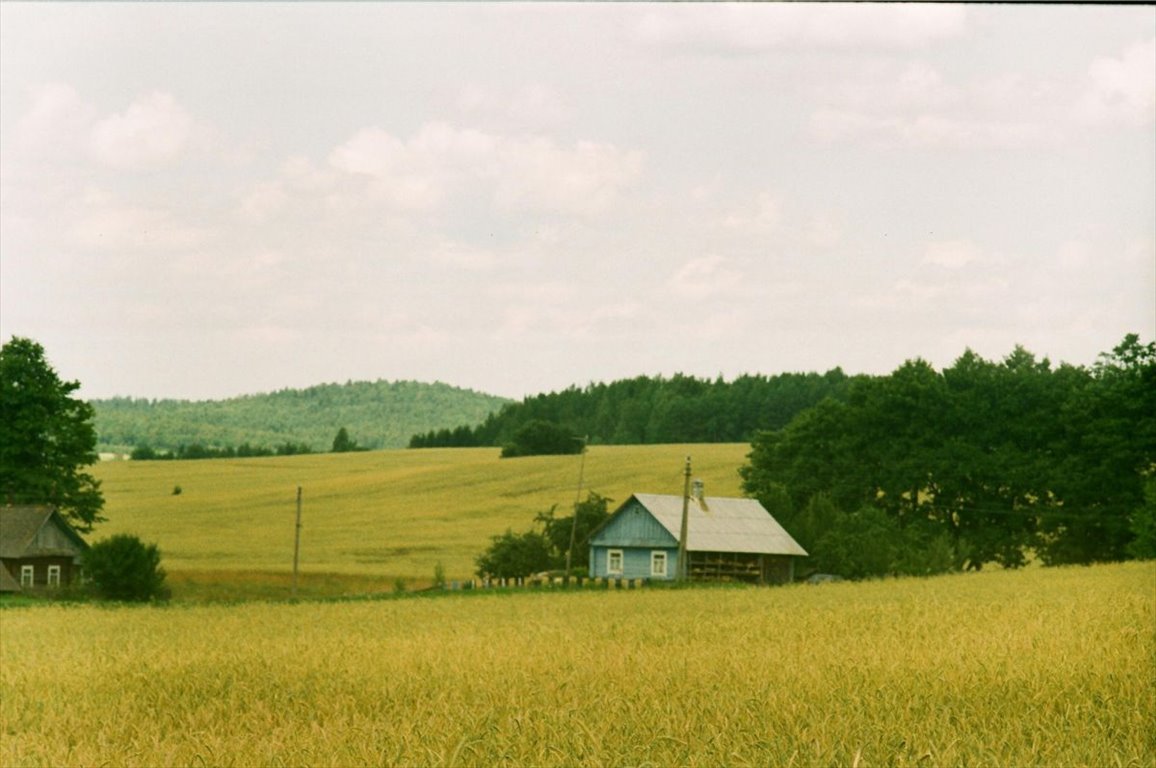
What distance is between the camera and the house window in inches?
2530

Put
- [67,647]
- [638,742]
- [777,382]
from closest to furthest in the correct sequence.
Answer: [638,742]
[67,647]
[777,382]

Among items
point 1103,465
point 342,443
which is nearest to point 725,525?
point 1103,465

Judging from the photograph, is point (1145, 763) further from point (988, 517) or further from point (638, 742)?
point (988, 517)

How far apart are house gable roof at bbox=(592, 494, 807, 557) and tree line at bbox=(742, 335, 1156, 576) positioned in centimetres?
125

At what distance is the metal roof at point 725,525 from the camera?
61.9 m

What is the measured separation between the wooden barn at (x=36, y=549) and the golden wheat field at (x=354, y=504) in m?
4.32

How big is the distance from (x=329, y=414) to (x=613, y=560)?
9592 centimetres

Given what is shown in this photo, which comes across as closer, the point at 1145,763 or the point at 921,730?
the point at 1145,763

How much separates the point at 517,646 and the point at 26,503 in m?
48.3

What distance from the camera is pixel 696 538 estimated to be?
62031mm

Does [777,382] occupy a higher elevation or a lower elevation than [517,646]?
higher

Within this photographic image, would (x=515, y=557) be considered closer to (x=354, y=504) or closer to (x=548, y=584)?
(x=548, y=584)

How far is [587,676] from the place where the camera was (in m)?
10.7

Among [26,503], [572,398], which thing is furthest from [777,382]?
[26,503]
